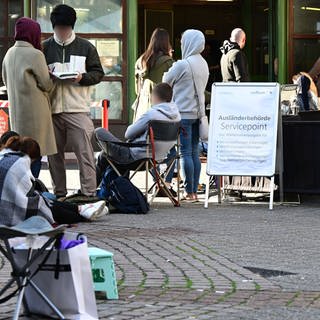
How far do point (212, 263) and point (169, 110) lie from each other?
370 cm

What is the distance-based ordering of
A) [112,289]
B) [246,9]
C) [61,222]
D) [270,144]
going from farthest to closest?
1. [246,9]
2. [270,144]
3. [61,222]
4. [112,289]

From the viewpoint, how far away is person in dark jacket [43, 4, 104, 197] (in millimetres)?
11523

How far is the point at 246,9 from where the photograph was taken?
835 inches

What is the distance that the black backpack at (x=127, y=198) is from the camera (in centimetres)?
1102

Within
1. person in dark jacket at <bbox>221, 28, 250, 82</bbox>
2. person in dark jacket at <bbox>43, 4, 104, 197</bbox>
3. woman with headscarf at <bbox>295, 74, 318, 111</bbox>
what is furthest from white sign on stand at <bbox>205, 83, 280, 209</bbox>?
woman with headscarf at <bbox>295, 74, 318, 111</bbox>

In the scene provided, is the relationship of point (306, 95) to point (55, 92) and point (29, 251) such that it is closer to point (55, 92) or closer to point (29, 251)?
point (55, 92)

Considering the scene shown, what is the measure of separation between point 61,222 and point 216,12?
1241 cm

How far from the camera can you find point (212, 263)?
817cm

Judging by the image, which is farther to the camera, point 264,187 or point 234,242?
point 264,187

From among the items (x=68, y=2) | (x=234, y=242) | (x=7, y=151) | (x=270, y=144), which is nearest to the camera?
(x=7, y=151)

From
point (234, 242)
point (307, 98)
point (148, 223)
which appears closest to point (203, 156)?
point (307, 98)

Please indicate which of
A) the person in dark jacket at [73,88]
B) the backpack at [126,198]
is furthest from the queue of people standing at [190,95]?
the backpack at [126,198]

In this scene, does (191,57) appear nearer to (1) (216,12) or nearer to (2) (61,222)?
(2) (61,222)

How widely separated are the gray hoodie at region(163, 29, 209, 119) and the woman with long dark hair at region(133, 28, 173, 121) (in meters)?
0.53
